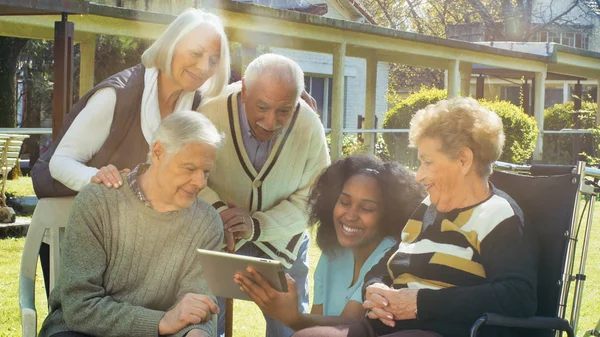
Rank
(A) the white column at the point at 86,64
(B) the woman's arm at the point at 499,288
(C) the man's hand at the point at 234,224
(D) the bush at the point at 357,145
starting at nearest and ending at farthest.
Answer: (B) the woman's arm at the point at 499,288, (C) the man's hand at the point at 234,224, (A) the white column at the point at 86,64, (D) the bush at the point at 357,145

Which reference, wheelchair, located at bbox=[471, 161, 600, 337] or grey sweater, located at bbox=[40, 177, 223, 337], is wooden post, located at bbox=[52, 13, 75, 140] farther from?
wheelchair, located at bbox=[471, 161, 600, 337]

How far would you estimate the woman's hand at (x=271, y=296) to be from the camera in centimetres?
318

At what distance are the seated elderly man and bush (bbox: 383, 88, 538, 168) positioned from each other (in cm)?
1560

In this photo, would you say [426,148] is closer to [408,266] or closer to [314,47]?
[408,266]

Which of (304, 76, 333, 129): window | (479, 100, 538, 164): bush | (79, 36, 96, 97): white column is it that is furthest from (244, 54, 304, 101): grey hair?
(304, 76, 333, 129): window

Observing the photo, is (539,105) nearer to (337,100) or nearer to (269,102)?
(337,100)

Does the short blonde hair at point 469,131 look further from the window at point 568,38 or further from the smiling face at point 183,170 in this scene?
the window at point 568,38

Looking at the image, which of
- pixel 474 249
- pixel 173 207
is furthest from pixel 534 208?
pixel 173 207

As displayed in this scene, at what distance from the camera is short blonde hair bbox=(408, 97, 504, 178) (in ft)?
10.7

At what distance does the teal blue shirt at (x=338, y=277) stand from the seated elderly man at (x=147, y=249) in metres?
0.60

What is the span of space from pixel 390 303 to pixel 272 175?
1.02 metres

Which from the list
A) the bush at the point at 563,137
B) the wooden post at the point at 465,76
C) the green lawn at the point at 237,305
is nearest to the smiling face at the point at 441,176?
the green lawn at the point at 237,305

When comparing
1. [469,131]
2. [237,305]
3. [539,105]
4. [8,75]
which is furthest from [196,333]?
[539,105]

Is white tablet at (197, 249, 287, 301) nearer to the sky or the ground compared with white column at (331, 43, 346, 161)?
nearer to the ground
